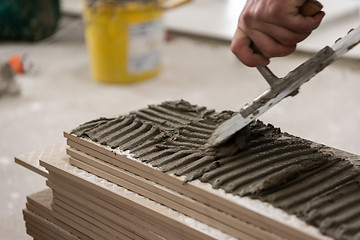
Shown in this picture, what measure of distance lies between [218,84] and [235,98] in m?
0.20

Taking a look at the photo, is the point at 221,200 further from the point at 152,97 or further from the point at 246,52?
the point at 152,97

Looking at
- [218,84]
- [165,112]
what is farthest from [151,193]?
[218,84]

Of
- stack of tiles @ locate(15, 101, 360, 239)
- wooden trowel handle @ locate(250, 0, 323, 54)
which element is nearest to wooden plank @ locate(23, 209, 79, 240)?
stack of tiles @ locate(15, 101, 360, 239)

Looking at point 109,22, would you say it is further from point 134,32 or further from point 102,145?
point 102,145

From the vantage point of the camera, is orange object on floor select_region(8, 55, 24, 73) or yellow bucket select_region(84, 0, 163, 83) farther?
orange object on floor select_region(8, 55, 24, 73)

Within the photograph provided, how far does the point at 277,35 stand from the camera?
0.92 metres

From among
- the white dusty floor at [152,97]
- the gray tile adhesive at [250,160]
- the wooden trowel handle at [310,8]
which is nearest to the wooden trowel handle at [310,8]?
the wooden trowel handle at [310,8]

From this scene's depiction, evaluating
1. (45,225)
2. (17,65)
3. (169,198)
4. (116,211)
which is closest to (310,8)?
(169,198)

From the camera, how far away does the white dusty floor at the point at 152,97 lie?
5.98ft

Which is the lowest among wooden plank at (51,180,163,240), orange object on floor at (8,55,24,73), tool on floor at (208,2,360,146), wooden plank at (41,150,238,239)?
orange object on floor at (8,55,24,73)

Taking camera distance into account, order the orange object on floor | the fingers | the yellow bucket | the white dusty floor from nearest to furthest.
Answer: the fingers
the white dusty floor
the yellow bucket
the orange object on floor

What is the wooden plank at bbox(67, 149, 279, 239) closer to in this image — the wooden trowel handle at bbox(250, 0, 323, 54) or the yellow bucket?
the wooden trowel handle at bbox(250, 0, 323, 54)

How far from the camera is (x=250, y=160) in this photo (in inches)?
37.4

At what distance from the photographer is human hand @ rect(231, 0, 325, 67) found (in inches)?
35.2
